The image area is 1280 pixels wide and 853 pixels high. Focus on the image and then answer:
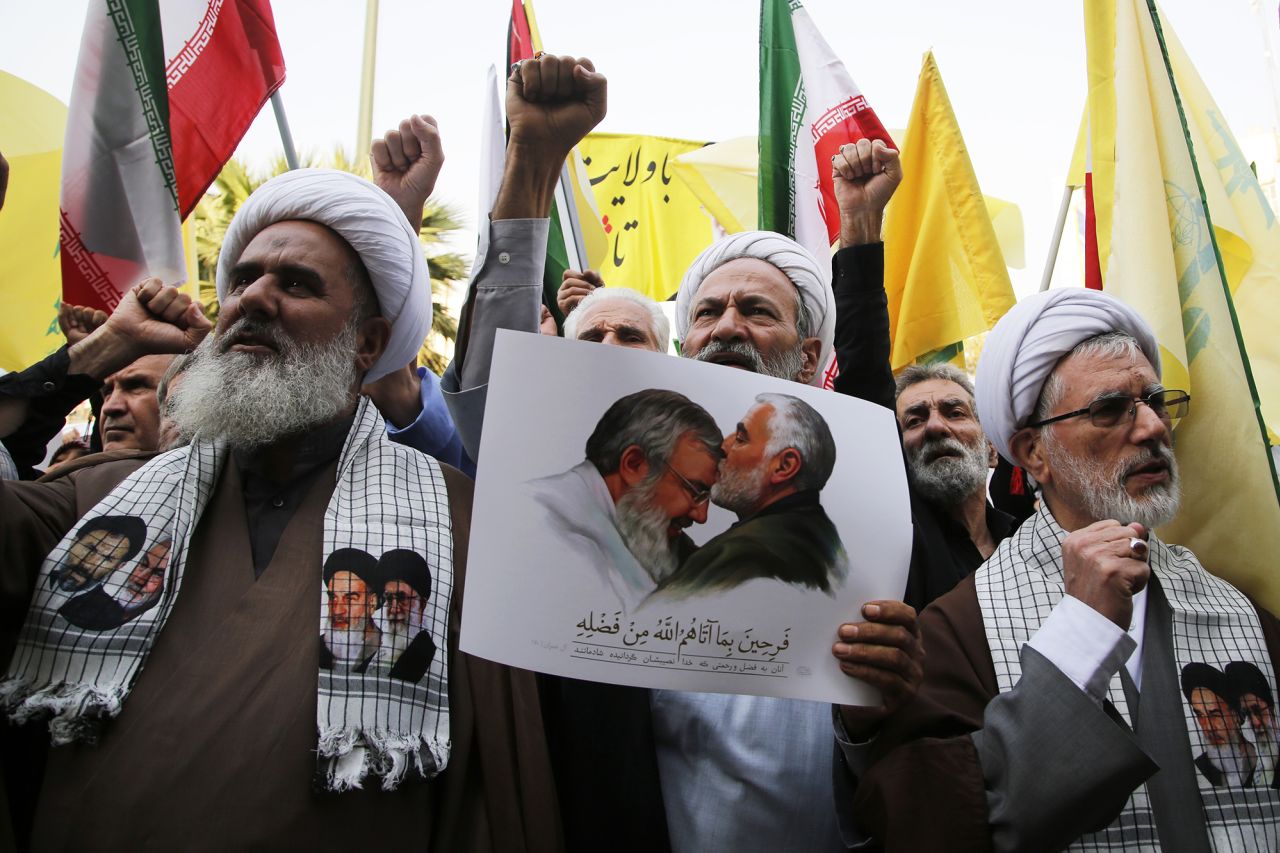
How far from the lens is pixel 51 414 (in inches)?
107

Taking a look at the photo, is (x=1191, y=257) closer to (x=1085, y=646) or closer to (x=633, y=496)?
(x=1085, y=646)

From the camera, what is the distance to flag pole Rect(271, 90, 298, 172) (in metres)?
4.03

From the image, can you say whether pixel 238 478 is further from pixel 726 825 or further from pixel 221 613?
pixel 726 825

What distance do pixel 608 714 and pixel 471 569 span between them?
1.79 feet

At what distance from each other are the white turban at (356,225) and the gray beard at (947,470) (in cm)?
186

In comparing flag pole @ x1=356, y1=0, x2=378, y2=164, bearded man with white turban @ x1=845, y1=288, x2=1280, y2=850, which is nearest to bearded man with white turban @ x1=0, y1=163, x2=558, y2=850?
bearded man with white turban @ x1=845, y1=288, x2=1280, y2=850

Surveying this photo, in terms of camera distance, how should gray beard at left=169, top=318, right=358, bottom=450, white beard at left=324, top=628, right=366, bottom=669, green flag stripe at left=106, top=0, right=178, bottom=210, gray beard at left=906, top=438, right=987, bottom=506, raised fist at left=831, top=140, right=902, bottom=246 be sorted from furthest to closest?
green flag stripe at left=106, top=0, right=178, bottom=210, gray beard at left=906, top=438, right=987, bottom=506, raised fist at left=831, top=140, right=902, bottom=246, gray beard at left=169, top=318, right=358, bottom=450, white beard at left=324, top=628, right=366, bottom=669

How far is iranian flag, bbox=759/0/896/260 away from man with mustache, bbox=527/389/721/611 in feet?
9.36

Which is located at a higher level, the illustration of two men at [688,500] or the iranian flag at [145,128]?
the iranian flag at [145,128]

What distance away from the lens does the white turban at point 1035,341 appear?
8.28 feet

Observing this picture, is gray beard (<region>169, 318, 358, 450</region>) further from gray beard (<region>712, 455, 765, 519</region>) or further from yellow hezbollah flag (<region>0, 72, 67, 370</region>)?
yellow hezbollah flag (<region>0, 72, 67, 370</region>)

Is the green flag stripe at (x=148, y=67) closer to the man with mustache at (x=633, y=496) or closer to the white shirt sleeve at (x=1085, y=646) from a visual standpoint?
the man with mustache at (x=633, y=496)

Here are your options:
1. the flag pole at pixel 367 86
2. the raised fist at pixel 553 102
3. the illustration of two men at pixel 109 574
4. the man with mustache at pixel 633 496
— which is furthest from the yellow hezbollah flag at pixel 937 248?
the flag pole at pixel 367 86

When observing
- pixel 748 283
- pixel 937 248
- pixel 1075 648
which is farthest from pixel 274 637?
pixel 937 248
